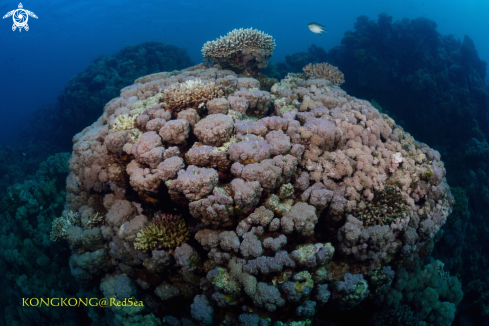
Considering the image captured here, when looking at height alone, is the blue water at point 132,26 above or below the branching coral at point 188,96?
above

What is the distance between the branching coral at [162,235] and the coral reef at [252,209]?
2cm

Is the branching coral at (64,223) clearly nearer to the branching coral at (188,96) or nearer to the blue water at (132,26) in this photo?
the branching coral at (188,96)

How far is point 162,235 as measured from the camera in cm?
375

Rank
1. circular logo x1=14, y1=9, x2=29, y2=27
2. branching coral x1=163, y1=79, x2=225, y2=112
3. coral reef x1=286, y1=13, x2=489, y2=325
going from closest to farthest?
branching coral x1=163, y1=79, x2=225, y2=112 → coral reef x1=286, y1=13, x2=489, y2=325 → circular logo x1=14, y1=9, x2=29, y2=27

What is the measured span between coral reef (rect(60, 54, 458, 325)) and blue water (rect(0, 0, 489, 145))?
55.9 metres

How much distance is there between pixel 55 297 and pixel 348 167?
8.32 m

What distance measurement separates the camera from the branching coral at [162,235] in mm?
3736

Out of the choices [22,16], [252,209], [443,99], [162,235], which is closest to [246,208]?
[252,209]

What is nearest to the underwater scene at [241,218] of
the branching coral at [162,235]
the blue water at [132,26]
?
the branching coral at [162,235]

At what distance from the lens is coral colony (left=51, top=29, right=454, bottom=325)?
329 cm

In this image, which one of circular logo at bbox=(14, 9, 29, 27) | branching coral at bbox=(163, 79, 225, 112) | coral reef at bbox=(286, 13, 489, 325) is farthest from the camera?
circular logo at bbox=(14, 9, 29, 27)

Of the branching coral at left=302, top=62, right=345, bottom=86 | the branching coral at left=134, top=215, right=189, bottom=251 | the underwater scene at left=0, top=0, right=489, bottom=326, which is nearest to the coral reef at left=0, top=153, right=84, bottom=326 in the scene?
the underwater scene at left=0, top=0, right=489, bottom=326

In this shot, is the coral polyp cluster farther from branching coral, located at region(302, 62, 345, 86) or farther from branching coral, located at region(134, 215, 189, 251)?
branching coral, located at region(134, 215, 189, 251)

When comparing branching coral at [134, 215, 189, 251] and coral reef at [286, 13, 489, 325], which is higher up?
coral reef at [286, 13, 489, 325]
